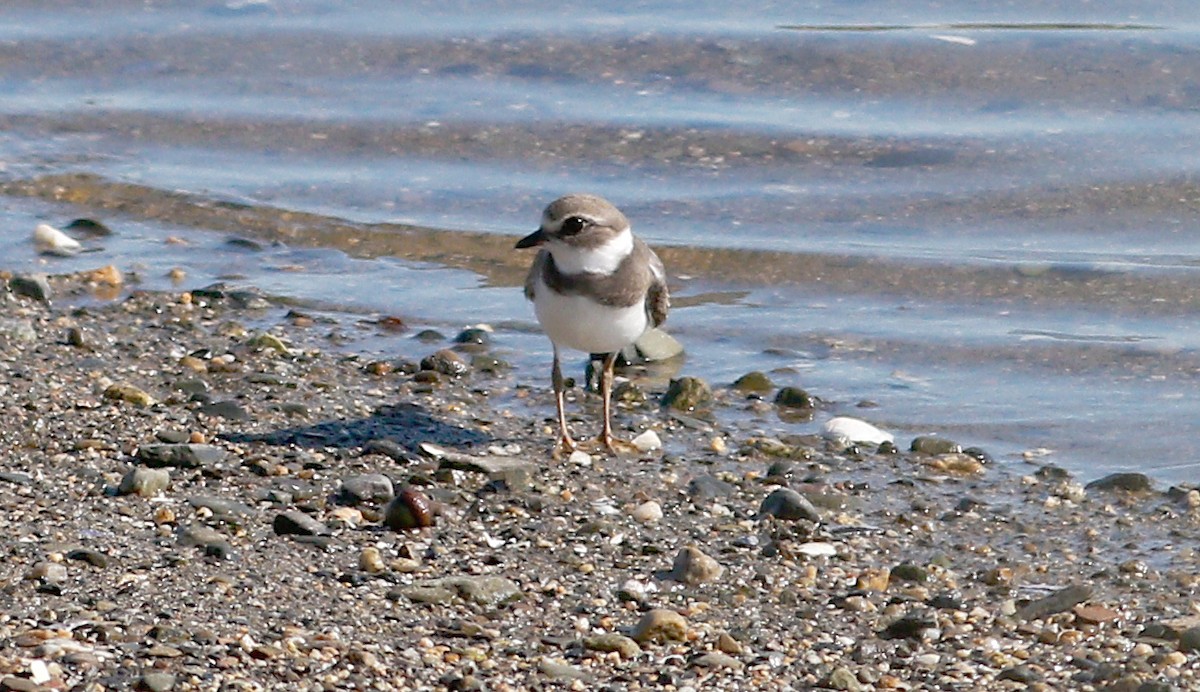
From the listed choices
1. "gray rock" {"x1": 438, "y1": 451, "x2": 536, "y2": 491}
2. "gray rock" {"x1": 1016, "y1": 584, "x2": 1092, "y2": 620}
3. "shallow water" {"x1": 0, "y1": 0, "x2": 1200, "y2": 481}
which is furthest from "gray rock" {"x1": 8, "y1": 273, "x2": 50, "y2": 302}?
"gray rock" {"x1": 1016, "y1": 584, "x2": 1092, "y2": 620}

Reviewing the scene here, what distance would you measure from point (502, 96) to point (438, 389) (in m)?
5.25

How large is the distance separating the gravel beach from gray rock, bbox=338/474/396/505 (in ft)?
0.04

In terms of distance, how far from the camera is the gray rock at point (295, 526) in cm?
534

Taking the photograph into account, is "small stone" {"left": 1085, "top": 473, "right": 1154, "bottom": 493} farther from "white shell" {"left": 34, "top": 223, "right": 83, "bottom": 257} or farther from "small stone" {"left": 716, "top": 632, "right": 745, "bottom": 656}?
"white shell" {"left": 34, "top": 223, "right": 83, "bottom": 257}

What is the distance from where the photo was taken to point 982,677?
4719 mm

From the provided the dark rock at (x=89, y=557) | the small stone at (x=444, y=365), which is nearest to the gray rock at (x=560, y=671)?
the dark rock at (x=89, y=557)

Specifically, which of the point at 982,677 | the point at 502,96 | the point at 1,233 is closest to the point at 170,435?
the point at 982,677

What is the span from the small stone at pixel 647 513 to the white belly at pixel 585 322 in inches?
33.7

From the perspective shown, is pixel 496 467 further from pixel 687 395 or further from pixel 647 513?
pixel 687 395

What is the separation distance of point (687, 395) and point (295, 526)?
7.30ft

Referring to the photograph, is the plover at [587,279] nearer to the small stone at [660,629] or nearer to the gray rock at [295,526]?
the gray rock at [295,526]

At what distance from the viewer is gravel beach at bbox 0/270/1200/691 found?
14.9ft

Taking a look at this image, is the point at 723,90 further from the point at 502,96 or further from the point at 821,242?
the point at 821,242

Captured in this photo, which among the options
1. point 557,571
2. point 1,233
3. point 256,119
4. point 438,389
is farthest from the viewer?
point 256,119
